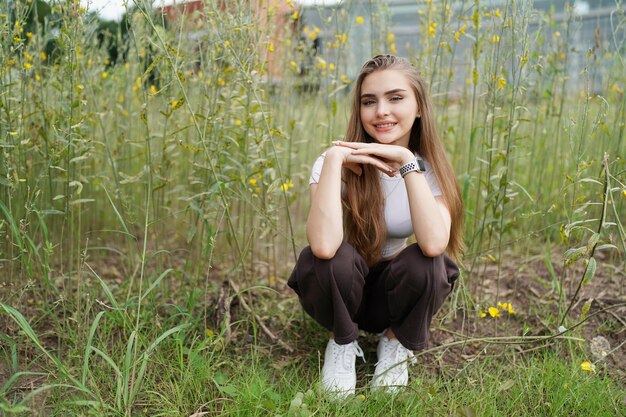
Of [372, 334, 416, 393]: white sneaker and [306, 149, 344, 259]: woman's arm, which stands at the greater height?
[306, 149, 344, 259]: woman's arm

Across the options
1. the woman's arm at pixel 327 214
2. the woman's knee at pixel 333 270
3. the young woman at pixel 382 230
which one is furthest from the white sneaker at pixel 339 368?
the woman's arm at pixel 327 214

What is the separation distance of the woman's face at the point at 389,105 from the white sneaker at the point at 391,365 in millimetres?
599

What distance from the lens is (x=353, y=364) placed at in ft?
5.84

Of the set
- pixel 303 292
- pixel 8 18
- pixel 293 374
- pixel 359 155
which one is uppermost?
pixel 8 18

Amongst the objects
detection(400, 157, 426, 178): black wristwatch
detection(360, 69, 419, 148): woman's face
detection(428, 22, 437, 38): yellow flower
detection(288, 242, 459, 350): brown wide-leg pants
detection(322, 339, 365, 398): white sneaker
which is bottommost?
detection(322, 339, 365, 398): white sneaker

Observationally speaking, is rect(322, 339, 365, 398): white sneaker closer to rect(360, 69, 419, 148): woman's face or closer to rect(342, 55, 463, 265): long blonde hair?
rect(342, 55, 463, 265): long blonde hair

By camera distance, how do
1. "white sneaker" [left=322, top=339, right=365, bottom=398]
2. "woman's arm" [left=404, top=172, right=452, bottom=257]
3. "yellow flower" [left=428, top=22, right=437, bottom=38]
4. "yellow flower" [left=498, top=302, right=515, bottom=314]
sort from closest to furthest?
"woman's arm" [left=404, top=172, right=452, bottom=257]
"white sneaker" [left=322, top=339, right=365, bottom=398]
"yellow flower" [left=498, top=302, right=515, bottom=314]
"yellow flower" [left=428, top=22, right=437, bottom=38]

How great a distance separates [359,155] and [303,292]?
42 centimetres

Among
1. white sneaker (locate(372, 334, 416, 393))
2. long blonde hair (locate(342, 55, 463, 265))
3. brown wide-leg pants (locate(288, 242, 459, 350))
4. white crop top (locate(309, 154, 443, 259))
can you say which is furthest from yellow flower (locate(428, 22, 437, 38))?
white sneaker (locate(372, 334, 416, 393))

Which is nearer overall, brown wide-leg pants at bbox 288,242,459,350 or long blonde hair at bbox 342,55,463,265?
brown wide-leg pants at bbox 288,242,459,350

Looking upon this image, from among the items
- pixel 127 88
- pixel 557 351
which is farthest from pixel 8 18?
pixel 557 351

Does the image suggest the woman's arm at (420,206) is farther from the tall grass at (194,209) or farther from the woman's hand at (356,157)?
the tall grass at (194,209)

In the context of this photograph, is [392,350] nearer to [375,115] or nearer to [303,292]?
[303,292]

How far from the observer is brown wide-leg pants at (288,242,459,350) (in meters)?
1.65
